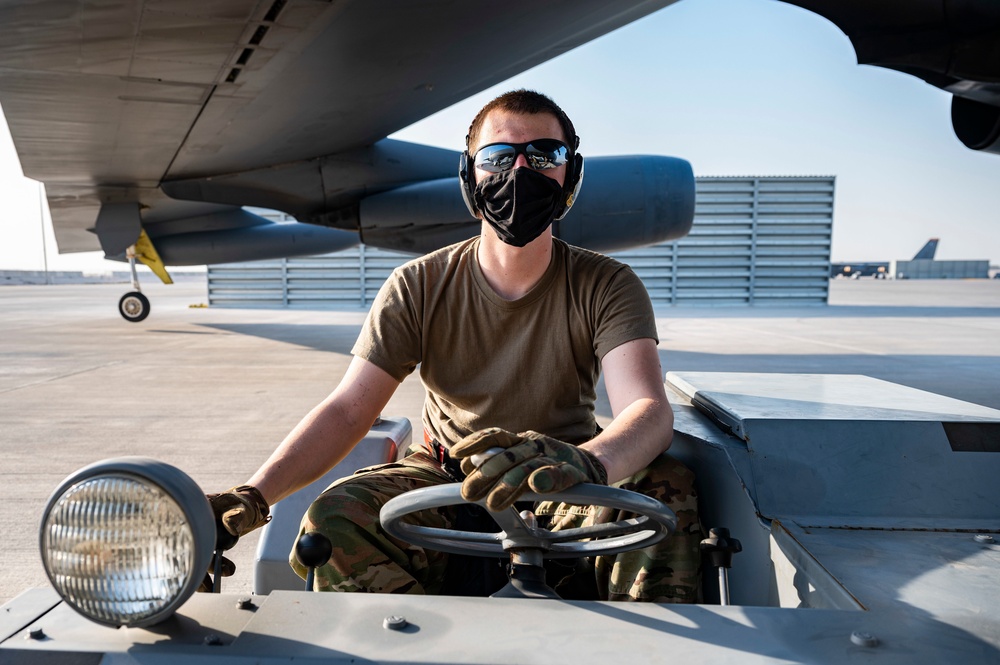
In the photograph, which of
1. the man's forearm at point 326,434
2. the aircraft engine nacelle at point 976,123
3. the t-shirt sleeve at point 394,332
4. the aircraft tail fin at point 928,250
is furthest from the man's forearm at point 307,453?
the aircraft tail fin at point 928,250

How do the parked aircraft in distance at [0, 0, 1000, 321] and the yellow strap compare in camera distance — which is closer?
the parked aircraft in distance at [0, 0, 1000, 321]

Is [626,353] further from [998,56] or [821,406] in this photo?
[998,56]

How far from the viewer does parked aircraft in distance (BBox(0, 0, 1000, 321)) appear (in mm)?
4379

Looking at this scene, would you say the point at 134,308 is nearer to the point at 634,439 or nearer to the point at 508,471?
the point at 634,439

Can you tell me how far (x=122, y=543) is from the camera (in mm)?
824

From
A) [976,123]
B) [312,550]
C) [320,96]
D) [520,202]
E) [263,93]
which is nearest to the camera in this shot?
[312,550]

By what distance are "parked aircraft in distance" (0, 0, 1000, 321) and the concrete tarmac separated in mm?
1692

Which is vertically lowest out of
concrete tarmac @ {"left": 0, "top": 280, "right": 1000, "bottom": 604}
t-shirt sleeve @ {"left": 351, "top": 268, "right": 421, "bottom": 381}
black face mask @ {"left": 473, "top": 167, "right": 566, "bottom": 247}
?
concrete tarmac @ {"left": 0, "top": 280, "right": 1000, "bottom": 604}

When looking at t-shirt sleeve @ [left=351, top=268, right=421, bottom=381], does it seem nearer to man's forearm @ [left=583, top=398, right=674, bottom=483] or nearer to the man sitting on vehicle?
the man sitting on vehicle

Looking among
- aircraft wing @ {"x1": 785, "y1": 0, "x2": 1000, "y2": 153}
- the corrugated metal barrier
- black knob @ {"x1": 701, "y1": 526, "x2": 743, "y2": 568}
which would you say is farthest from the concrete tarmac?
the corrugated metal barrier

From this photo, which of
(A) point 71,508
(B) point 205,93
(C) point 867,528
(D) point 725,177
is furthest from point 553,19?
(D) point 725,177

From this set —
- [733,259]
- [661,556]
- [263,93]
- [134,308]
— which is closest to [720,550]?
[661,556]

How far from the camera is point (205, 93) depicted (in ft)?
18.6

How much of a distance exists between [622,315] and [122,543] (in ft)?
3.53
